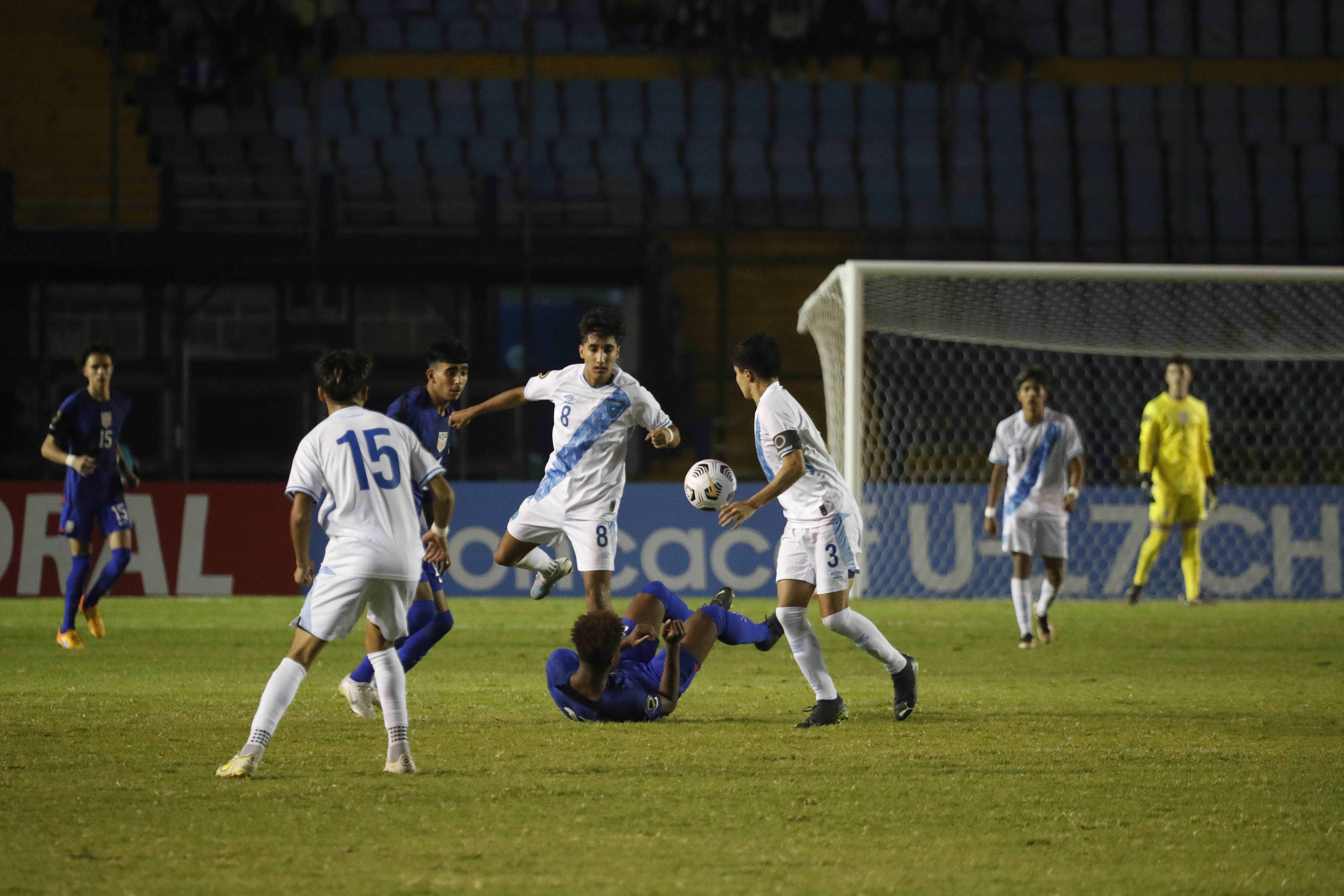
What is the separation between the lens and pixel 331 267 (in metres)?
18.0

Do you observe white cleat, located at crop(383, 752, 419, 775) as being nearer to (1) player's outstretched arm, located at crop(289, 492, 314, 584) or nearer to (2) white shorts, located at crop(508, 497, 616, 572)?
(1) player's outstretched arm, located at crop(289, 492, 314, 584)

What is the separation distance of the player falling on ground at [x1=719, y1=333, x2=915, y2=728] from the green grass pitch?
21 cm

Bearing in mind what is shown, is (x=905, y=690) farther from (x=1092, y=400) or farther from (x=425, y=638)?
(x=1092, y=400)

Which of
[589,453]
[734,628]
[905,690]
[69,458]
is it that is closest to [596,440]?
[589,453]

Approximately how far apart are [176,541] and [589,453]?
7.54m

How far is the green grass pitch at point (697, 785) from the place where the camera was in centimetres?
417

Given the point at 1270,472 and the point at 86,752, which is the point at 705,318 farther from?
the point at 86,752

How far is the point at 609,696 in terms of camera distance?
679 cm

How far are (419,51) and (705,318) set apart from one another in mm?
6981

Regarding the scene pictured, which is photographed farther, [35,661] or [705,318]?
[705,318]

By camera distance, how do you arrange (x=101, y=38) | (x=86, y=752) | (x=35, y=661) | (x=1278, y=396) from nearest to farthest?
(x=86, y=752) < (x=35, y=661) < (x=1278, y=396) < (x=101, y=38)

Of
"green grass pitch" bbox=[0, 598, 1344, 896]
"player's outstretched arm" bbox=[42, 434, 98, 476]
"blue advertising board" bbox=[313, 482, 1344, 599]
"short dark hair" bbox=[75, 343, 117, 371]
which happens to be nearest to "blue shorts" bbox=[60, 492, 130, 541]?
"player's outstretched arm" bbox=[42, 434, 98, 476]

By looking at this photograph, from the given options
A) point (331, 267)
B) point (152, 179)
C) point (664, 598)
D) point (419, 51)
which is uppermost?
point (419, 51)

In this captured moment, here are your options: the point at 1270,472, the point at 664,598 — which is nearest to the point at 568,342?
the point at 1270,472
